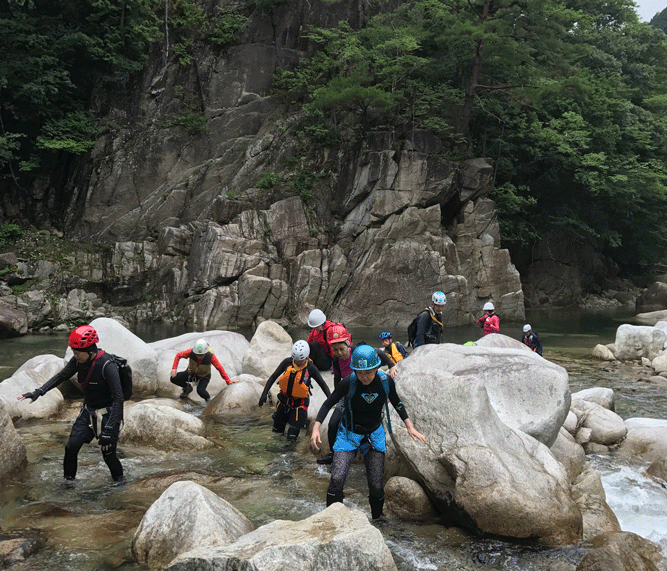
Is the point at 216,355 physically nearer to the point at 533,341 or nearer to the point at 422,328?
the point at 422,328

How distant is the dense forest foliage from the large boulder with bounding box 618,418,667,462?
68.7 feet

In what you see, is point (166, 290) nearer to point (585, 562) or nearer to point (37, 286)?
point (37, 286)

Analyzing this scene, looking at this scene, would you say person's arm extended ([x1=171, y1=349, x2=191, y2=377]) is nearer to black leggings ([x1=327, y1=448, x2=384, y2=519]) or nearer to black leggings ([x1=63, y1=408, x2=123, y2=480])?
black leggings ([x1=63, y1=408, x2=123, y2=480])

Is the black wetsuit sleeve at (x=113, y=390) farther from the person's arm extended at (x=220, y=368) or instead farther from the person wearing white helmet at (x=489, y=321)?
the person wearing white helmet at (x=489, y=321)

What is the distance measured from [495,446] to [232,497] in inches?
124

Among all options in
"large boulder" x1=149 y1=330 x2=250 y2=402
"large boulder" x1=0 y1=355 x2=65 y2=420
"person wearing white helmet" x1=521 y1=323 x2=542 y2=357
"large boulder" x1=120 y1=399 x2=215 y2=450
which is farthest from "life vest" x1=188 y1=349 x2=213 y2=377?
"person wearing white helmet" x1=521 y1=323 x2=542 y2=357

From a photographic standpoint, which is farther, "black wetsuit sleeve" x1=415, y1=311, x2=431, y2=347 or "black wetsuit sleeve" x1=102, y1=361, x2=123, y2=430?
"black wetsuit sleeve" x1=415, y1=311, x2=431, y2=347

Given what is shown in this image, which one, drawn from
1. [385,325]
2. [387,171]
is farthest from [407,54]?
[385,325]

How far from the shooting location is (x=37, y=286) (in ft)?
81.7

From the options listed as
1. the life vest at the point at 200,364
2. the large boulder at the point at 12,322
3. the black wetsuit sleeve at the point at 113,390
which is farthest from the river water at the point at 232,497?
the large boulder at the point at 12,322

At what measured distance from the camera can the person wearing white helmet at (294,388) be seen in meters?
8.59

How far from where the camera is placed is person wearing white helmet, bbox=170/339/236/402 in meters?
11.7

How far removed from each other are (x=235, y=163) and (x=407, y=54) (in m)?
10.3

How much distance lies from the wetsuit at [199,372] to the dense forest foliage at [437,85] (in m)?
18.8
